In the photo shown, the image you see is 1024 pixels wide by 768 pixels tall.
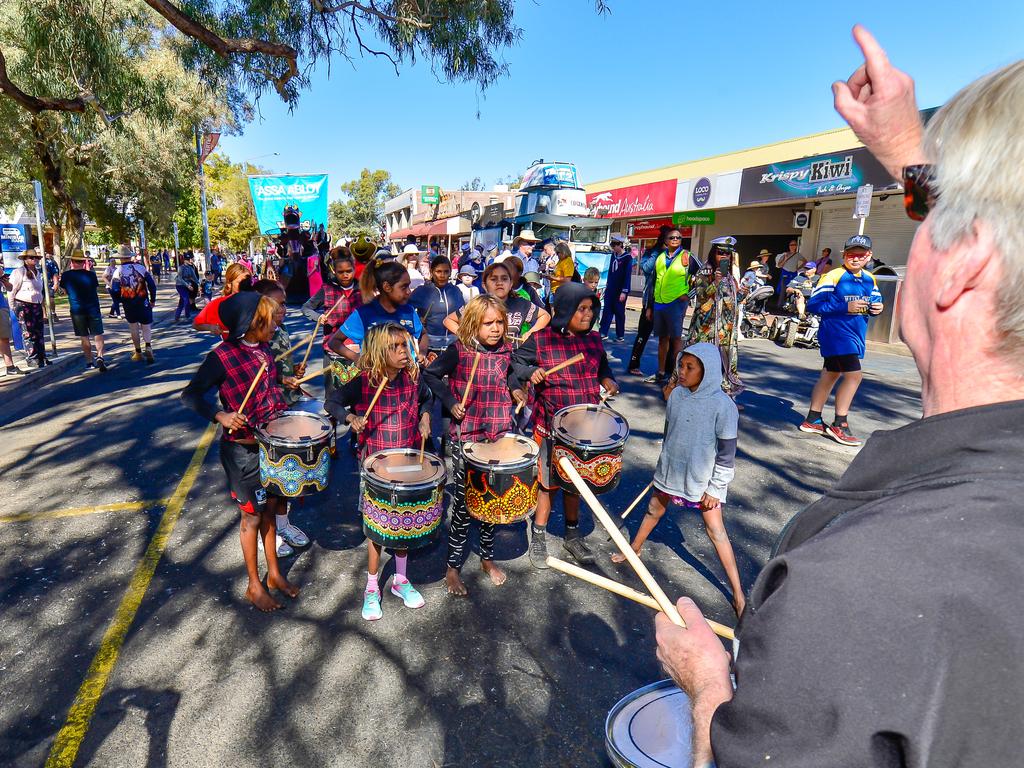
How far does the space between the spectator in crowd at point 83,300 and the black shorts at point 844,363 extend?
34.1 feet

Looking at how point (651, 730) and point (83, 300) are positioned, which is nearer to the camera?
point (651, 730)

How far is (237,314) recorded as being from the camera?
3.39 meters

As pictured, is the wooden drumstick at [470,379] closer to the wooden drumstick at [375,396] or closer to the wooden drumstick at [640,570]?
the wooden drumstick at [375,396]

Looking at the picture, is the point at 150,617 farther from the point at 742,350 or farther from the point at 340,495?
the point at 742,350

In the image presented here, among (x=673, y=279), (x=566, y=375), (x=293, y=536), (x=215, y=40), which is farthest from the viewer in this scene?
(x=673, y=279)

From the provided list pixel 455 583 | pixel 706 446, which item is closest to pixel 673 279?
pixel 706 446

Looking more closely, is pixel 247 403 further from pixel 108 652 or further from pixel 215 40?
pixel 215 40

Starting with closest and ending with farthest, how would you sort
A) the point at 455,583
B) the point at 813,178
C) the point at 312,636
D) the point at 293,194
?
the point at 312,636
the point at 455,583
the point at 813,178
the point at 293,194

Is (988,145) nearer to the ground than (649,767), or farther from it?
farther from it

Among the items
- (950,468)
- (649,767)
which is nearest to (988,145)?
(950,468)

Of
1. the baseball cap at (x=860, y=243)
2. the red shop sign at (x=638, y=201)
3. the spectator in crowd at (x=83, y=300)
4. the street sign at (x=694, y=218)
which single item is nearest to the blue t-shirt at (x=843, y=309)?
the baseball cap at (x=860, y=243)

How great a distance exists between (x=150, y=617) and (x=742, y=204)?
18.9 meters

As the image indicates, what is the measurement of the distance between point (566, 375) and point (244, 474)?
7.00ft

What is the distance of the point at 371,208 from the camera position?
85.1 m
